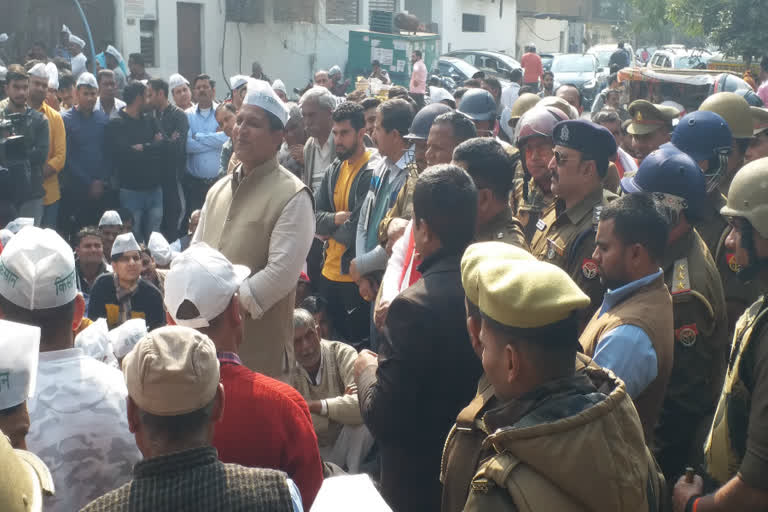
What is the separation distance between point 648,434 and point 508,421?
1.10 metres

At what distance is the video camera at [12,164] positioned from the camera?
725 centimetres

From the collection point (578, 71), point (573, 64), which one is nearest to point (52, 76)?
point (578, 71)

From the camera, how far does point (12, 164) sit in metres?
7.44

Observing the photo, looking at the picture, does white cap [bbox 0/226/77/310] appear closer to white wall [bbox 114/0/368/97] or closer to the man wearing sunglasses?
the man wearing sunglasses

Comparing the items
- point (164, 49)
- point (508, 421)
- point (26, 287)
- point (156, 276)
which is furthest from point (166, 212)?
point (164, 49)

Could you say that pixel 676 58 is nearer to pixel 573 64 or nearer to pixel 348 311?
pixel 573 64

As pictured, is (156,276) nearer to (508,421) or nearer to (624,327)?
(624,327)

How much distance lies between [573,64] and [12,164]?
2064 cm

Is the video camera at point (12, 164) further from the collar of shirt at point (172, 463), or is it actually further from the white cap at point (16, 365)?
the collar of shirt at point (172, 463)

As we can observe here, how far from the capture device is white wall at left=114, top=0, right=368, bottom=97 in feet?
70.6

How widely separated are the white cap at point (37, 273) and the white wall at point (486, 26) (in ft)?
96.3

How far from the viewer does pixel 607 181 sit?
5.32 meters

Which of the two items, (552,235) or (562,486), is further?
(552,235)

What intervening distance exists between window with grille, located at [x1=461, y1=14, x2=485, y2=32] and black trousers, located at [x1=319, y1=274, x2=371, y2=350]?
2870 centimetres
